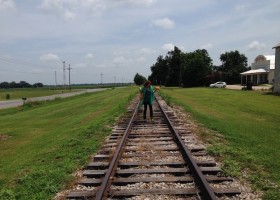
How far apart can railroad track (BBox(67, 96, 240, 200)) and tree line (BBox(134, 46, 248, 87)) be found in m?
63.5

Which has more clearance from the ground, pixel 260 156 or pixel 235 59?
pixel 235 59

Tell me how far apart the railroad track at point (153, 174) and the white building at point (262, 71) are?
68544 millimetres

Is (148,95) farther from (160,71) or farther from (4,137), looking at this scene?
(160,71)

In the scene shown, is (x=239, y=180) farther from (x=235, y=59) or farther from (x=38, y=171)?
(x=235, y=59)

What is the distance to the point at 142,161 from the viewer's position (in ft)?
26.0

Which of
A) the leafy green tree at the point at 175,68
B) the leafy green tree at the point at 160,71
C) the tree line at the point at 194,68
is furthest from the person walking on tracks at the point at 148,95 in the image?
the leafy green tree at the point at 160,71

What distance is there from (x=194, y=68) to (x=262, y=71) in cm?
1748

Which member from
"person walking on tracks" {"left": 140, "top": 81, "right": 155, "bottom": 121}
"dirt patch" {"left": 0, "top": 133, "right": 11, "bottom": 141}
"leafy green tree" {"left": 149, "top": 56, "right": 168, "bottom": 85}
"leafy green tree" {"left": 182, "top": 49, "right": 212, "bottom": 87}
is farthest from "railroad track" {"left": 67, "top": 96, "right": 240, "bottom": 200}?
"leafy green tree" {"left": 149, "top": 56, "right": 168, "bottom": 85}

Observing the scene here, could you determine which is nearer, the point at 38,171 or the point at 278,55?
the point at 38,171

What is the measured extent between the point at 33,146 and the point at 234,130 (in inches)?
287

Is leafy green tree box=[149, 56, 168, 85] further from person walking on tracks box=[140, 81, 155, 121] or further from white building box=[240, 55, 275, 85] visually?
person walking on tracks box=[140, 81, 155, 121]

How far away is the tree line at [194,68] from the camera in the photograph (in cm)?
8738

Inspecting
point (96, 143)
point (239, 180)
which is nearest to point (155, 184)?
point (239, 180)

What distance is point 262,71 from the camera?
7519 cm
